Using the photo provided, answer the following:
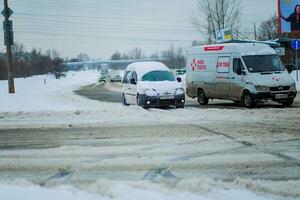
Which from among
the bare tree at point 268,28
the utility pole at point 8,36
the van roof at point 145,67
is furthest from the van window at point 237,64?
the bare tree at point 268,28

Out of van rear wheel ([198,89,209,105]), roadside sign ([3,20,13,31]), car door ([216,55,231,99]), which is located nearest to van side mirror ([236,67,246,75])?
car door ([216,55,231,99])

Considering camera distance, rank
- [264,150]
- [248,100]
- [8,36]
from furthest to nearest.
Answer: [8,36] → [248,100] → [264,150]

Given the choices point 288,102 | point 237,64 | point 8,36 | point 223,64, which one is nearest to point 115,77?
point 8,36

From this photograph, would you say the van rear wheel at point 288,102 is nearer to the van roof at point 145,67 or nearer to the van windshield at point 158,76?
the van windshield at point 158,76

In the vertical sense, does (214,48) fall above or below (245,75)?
above

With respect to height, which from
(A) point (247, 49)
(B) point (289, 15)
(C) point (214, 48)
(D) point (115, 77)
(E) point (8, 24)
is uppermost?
(B) point (289, 15)

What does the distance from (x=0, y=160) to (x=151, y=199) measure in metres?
3.92

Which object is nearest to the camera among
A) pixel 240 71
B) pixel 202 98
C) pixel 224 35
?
pixel 240 71

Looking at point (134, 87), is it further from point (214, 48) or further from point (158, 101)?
point (214, 48)

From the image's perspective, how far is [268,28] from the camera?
7288 cm

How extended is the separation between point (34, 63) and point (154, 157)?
10329cm

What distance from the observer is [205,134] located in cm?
1130

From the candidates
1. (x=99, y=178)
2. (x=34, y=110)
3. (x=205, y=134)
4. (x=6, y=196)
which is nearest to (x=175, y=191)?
(x=99, y=178)

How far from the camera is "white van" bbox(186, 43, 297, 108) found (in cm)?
1864
